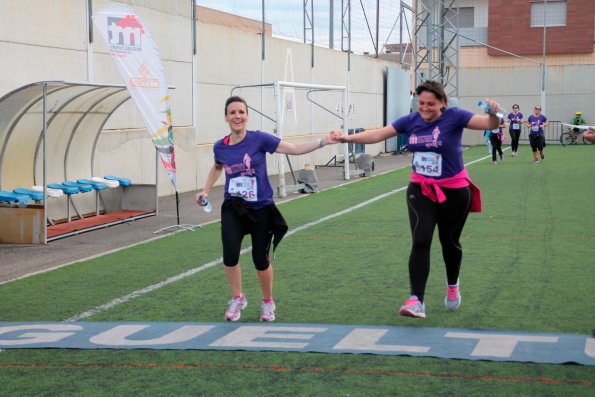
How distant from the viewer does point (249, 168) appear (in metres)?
7.89

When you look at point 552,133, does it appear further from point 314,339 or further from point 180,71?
point 314,339

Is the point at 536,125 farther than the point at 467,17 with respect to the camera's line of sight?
No

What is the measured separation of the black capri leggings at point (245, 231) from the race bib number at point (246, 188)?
0.33ft

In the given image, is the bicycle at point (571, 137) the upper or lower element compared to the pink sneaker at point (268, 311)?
upper

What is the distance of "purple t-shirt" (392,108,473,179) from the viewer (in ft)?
25.2

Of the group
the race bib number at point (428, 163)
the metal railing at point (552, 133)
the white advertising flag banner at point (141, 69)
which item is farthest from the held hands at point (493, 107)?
the metal railing at point (552, 133)

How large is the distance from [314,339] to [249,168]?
5.10ft

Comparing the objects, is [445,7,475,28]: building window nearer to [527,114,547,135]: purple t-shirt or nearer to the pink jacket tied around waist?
[527,114,547,135]: purple t-shirt

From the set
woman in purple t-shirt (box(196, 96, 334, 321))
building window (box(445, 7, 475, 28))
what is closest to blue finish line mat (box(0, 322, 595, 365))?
woman in purple t-shirt (box(196, 96, 334, 321))

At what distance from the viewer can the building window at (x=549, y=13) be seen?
56125 millimetres

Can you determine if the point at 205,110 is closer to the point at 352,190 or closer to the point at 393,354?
the point at 352,190

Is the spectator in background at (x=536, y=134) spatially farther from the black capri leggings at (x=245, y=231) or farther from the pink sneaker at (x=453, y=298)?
the black capri leggings at (x=245, y=231)

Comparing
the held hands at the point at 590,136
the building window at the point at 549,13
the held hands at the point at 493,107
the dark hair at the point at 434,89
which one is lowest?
the held hands at the point at 590,136

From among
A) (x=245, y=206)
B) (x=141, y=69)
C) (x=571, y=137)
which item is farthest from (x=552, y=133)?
(x=245, y=206)
